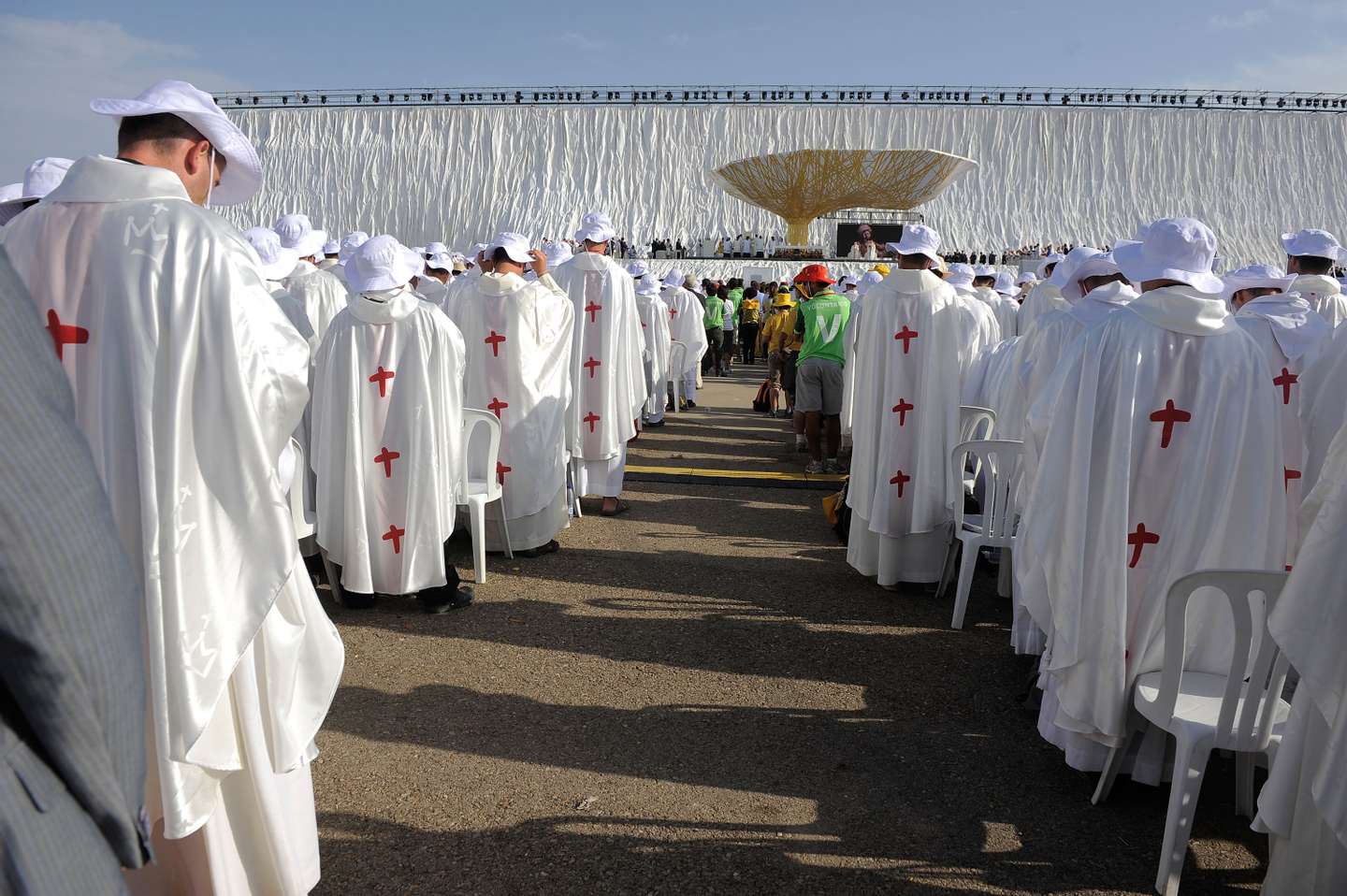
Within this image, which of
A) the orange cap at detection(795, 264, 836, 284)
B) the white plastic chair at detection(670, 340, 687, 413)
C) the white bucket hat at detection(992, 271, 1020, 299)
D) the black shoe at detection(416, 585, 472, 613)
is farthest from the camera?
the white plastic chair at detection(670, 340, 687, 413)

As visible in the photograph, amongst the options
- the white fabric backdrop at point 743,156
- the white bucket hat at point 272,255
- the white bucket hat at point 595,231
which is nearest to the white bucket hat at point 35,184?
the white bucket hat at point 272,255

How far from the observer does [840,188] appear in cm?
3906

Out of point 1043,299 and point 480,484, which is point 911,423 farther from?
point 480,484

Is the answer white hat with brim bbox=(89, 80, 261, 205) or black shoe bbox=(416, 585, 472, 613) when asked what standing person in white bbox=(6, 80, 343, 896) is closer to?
white hat with brim bbox=(89, 80, 261, 205)

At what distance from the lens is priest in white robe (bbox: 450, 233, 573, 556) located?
6605 millimetres

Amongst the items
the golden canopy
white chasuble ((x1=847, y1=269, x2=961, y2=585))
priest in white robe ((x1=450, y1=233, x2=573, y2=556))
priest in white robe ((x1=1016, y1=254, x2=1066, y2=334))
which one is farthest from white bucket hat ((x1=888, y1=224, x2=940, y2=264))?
the golden canopy

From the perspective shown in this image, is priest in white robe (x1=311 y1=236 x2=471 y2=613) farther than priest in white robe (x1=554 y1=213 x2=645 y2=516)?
No

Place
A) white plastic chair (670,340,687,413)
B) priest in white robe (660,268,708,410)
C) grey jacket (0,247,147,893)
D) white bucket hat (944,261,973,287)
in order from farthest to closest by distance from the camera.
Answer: priest in white robe (660,268,708,410) < white plastic chair (670,340,687,413) < white bucket hat (944,261,973,287) < grey jacket (0,247,147,893)

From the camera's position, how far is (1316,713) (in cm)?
235

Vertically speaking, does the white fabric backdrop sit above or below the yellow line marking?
above

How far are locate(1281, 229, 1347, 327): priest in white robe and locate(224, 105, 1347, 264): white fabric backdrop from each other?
1585 inches

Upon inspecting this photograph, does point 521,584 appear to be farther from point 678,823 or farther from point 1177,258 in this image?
point 1177,258

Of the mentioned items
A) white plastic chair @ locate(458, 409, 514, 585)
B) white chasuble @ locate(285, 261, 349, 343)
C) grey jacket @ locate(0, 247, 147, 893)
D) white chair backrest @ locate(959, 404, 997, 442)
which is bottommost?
Result: white plastic chair @ locate(458, 409, 514, 585)

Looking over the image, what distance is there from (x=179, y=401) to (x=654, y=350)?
10.8 metres
